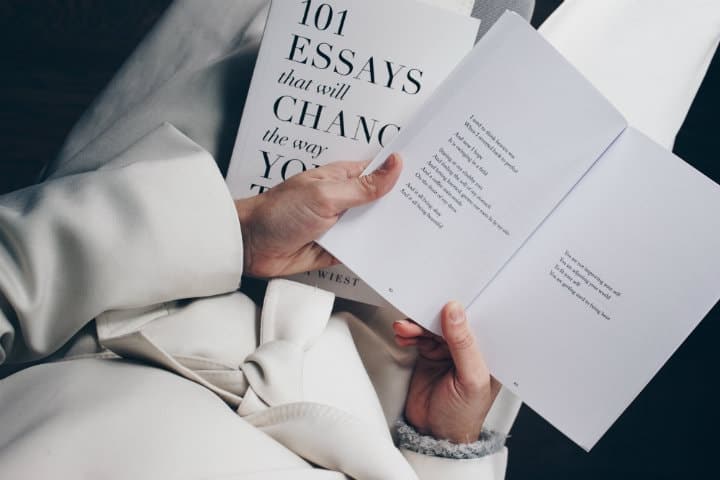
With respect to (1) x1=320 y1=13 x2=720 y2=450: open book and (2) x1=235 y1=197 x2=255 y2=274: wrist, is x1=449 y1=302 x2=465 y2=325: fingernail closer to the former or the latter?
(1) x1=320 y1=13 x2=720 y2=450: open book

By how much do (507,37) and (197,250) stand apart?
338 mm

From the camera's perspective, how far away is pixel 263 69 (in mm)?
699

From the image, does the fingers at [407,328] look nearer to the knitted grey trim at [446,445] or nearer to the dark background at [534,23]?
the knitted grey trim at [446,445]

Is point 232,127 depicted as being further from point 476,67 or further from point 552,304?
point 552,304

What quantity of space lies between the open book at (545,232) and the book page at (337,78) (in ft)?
0.19

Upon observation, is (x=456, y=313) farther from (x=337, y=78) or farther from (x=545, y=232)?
(x=337, y=78)

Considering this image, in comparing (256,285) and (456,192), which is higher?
(456,192)

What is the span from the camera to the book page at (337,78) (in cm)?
68

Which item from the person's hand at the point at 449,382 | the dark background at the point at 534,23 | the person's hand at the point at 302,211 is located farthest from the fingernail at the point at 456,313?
the dark background at the point at 534,23

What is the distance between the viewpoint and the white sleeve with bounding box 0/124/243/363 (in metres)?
0.60

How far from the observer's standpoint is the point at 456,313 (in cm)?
67

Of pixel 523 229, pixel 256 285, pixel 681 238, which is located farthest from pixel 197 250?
pixel 681 238

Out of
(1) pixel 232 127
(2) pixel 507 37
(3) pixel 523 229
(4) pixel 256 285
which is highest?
(2) pixel 507 37

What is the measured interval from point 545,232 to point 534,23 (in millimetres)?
645
